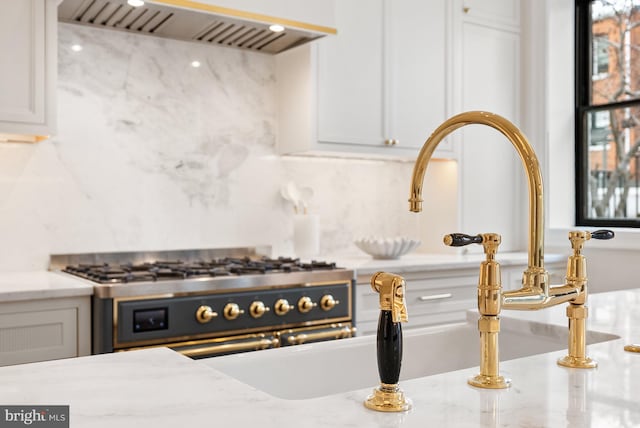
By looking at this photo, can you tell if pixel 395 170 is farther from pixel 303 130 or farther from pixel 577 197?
pixel 577 197

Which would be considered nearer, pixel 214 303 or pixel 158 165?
pixel 214 303

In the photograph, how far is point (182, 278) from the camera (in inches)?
97.3

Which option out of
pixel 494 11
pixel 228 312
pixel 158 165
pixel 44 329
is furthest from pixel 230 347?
pixel 494 11

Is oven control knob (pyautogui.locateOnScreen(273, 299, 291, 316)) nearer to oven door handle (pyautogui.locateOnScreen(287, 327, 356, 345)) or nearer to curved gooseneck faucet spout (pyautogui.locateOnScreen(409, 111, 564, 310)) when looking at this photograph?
oven door handle (pyautogui.locateOnScreen(287, 327, 356, 345))

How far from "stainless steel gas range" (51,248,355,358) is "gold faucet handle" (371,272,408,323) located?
157 centimetres

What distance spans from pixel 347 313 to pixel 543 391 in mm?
1834

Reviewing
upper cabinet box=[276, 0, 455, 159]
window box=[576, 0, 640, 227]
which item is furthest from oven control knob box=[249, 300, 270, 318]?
window box=[576, 0, 640, 227]

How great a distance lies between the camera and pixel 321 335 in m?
2.67

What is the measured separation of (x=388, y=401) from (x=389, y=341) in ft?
0.26

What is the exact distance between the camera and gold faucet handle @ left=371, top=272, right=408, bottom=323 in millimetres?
887

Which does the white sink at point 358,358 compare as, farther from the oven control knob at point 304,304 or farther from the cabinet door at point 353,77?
the cabinet door at point 353,77

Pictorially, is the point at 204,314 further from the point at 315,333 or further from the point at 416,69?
the point at 416,69

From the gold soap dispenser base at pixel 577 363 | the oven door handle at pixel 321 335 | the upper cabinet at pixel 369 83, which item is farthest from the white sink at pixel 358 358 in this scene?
the upper cabinet at pixel 369 83

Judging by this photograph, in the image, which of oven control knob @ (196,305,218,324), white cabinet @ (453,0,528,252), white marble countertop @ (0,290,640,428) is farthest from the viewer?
white cabinet @ (453,0,528,252)
